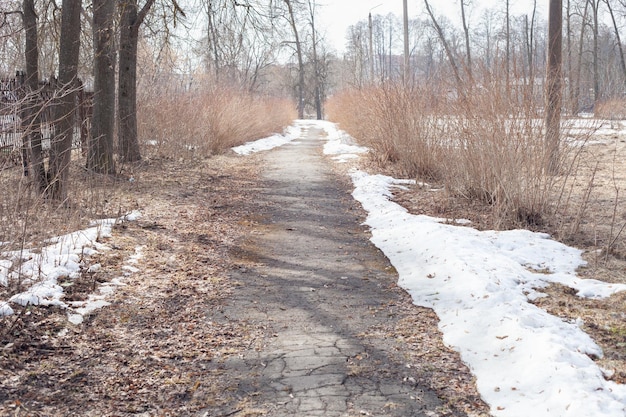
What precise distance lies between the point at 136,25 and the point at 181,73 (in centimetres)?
524

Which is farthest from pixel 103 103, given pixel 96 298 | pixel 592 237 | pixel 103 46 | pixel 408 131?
pixel 592 237

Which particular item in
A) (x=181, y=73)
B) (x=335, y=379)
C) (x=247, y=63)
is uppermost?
(x=247, y=63)

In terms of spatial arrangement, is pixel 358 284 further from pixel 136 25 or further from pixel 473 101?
pixel 136 25

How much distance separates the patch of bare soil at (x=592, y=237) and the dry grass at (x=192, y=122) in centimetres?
679

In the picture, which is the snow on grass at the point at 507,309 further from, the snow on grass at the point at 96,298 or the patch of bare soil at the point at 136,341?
the snow on grass at the point at 96,298

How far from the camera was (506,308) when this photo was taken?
4.53 metres

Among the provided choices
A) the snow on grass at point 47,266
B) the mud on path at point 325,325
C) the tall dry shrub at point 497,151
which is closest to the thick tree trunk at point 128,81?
the mud on path at point 325,325

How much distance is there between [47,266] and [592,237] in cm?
603

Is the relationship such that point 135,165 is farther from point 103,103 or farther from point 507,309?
point 507,309

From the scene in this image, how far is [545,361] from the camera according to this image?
359 cm

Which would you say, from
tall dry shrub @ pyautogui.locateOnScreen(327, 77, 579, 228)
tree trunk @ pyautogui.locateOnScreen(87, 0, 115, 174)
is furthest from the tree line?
tall dry shrub @ pyautogui.locateOnScreen(327, 77, 579, 228)

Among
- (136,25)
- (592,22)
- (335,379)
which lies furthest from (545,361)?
(592,22)

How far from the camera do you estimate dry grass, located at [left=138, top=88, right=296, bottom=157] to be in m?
15.0

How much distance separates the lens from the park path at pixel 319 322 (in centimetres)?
335
